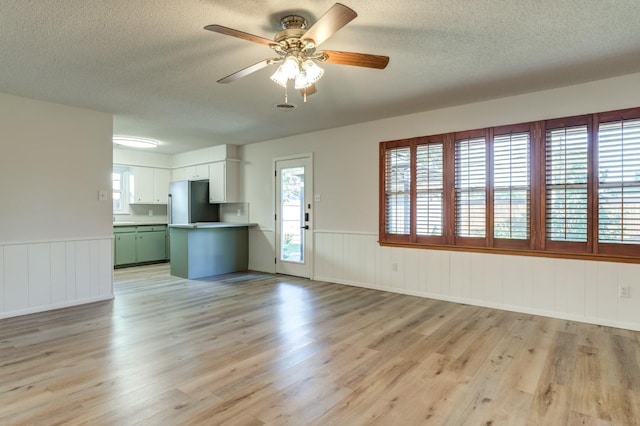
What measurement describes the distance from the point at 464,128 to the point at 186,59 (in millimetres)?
3144

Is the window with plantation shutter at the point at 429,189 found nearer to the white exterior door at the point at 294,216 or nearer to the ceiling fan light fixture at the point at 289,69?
the white exterior door at the point at 294,216

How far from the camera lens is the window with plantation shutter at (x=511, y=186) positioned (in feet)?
12.6

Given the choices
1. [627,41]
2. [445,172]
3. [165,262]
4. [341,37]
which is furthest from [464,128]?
[165,262]

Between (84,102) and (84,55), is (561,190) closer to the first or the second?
(84,55)

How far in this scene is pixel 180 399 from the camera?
211cm

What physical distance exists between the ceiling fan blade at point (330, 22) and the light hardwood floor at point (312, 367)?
7.07ft

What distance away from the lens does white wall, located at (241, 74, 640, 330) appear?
137 inches

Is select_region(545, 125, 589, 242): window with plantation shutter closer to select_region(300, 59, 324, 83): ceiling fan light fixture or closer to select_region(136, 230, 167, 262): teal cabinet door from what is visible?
select_region(300, 59, 324, 83): ceiling fan light fixture

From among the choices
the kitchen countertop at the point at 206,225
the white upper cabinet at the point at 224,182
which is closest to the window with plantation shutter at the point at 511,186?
the kitchen countertop at the point at 206,225

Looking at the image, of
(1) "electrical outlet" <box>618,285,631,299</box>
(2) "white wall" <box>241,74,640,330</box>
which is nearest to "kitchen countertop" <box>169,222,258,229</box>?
(2) "white wall" <box>241,74,640,330</box>

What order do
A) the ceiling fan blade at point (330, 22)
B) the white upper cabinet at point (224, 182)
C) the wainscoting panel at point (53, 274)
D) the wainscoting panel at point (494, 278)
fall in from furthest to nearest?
1. the white upper cabinet at point (224, 182)
2. the wainscoting panel at point (53, 274)
3. the wainscoting panel at point (494, 278)
4. the ceiling fan blade at point (330, 22)

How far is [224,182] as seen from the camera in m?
6.69

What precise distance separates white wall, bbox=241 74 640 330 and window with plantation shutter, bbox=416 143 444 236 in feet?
0.86

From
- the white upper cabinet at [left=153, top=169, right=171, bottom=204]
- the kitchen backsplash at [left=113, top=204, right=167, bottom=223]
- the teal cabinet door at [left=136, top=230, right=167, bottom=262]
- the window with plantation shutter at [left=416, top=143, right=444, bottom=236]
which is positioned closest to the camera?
the window with plantation shutter at [left=416, top=143, right=444, bottom=236]
